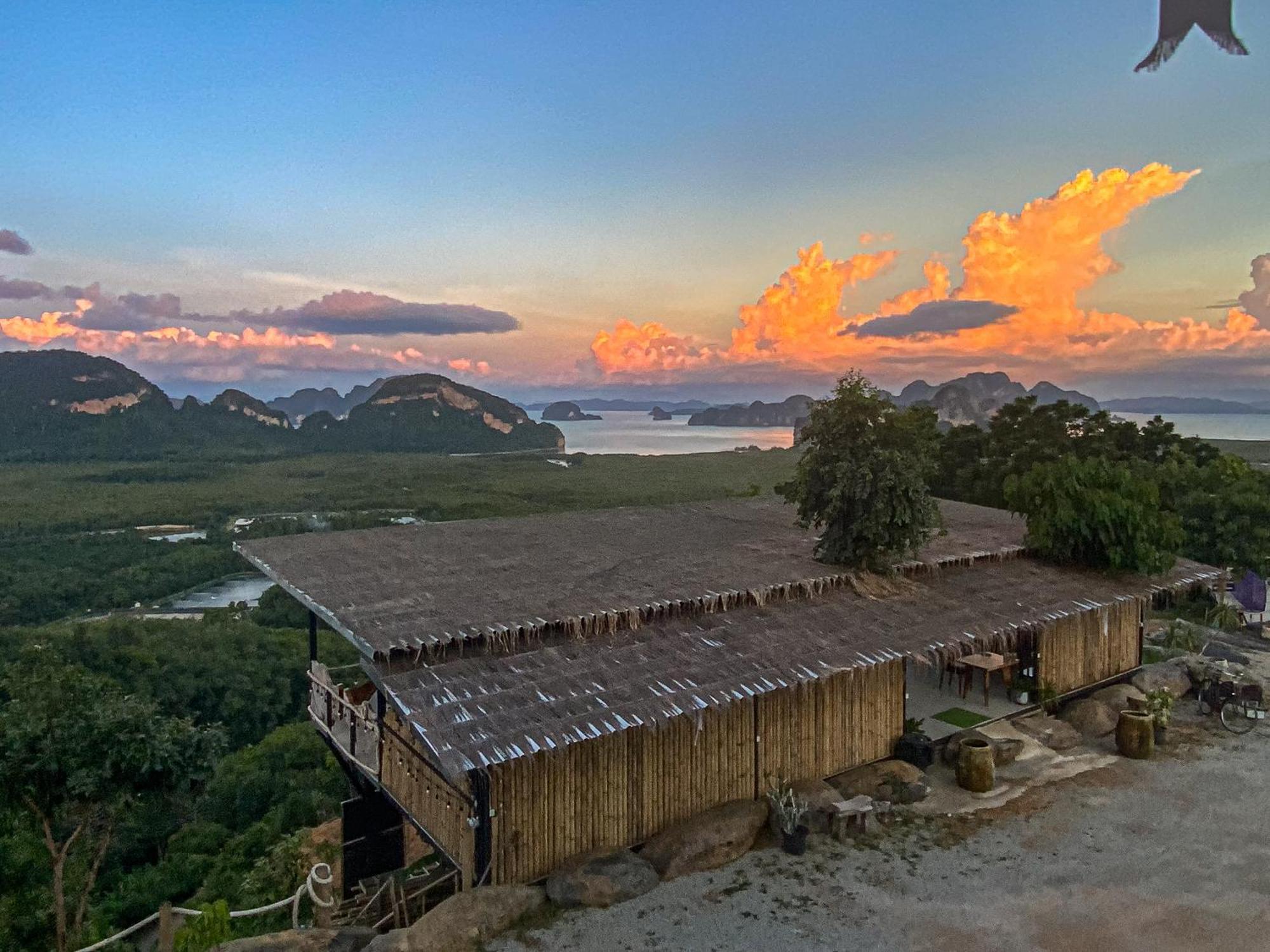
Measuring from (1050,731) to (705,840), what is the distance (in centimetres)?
685

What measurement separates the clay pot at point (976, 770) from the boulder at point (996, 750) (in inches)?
15.6

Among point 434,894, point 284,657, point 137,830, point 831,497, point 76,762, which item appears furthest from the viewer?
point 284,657

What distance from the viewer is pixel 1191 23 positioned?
4.88m

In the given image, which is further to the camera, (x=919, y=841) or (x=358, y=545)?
(x=358, y=545)

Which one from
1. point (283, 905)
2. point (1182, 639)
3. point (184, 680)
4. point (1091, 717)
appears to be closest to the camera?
point (283, 905)

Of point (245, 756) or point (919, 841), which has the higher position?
point (919, 841)

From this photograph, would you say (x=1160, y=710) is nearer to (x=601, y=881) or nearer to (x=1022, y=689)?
(x=1022, y=689)

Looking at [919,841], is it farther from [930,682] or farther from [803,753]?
[930,682]

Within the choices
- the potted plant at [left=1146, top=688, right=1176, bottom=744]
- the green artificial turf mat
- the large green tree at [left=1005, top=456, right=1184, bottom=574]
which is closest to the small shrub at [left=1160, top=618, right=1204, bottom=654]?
the large green tree at [left=1005, top=456, right=1184, bottom=574]

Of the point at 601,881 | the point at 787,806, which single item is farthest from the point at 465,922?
the point at 787,806

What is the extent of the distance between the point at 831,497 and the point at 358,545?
778 centimetres

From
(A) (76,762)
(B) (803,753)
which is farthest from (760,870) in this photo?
(A) (76,762)

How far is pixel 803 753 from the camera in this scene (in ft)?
34.4

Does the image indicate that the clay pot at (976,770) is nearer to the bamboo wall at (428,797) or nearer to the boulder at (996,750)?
the boulder at (996,750)
